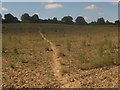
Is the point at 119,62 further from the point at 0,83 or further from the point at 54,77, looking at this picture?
the point at 0,83

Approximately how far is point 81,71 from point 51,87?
2.02m

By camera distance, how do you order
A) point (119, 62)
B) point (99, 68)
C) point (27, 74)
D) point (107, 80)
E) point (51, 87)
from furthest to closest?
point (119, 62)
point (99, 68)
point (27, 74)
point (107, 80)
point (51, 87)

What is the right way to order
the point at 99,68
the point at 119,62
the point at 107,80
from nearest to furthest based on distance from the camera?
1. the point at 107,80
2. the point at 99,68
3. the point at 119,62

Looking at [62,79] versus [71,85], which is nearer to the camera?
[71,85]

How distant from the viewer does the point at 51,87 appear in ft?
23.7

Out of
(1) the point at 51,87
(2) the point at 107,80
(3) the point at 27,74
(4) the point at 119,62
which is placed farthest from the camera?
(4) the point at 119,62

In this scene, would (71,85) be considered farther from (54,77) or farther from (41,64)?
(41,64)

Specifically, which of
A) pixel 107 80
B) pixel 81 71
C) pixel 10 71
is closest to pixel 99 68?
pixel 81 71

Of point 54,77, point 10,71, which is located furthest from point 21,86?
point 10,71

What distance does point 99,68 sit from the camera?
927 cm

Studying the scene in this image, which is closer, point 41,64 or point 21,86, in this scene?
point 21,86

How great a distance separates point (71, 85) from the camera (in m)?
7.35

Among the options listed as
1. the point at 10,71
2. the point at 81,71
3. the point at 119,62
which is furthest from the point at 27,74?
the point at 119,62

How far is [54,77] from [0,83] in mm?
1740
